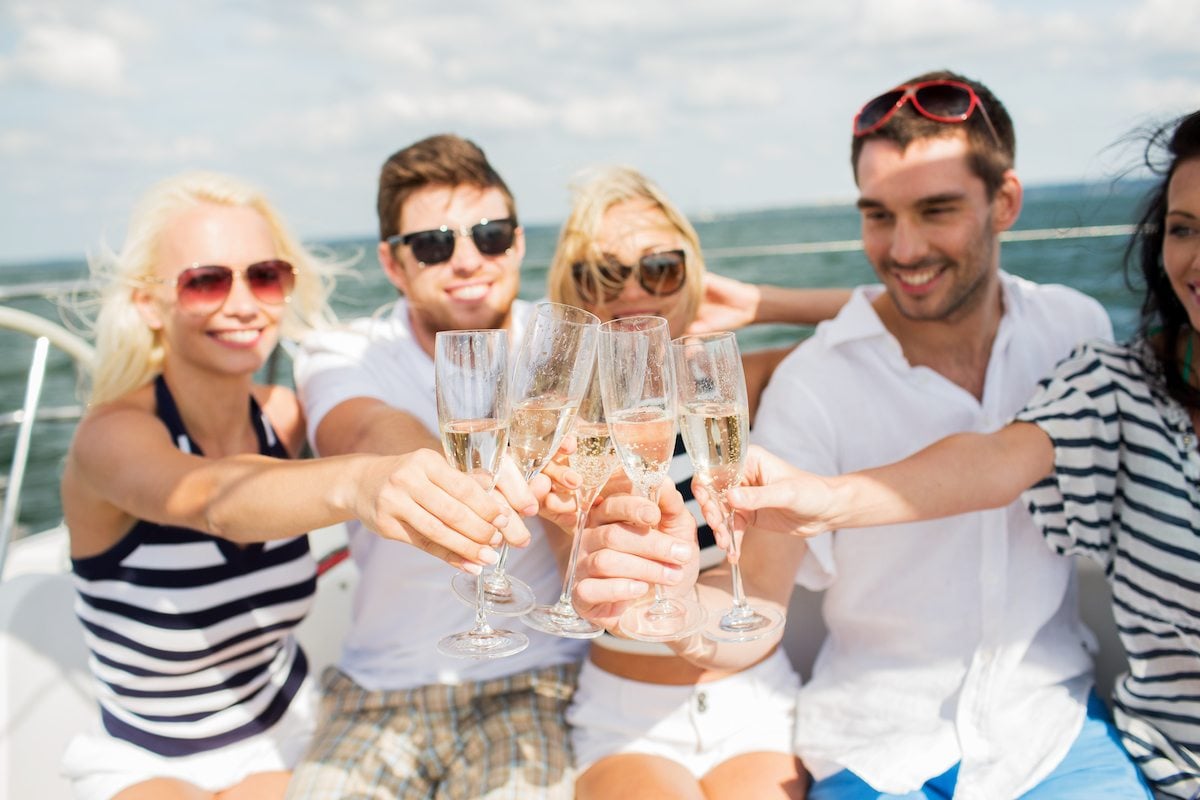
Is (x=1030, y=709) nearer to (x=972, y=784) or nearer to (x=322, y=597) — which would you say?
(x=972, y=784)

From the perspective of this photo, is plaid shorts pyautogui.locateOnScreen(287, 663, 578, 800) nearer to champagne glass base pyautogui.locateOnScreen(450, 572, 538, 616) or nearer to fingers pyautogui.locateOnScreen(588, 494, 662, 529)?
champagne glass base pyautogui.locateOnScreen(450, 572, 538, 616)

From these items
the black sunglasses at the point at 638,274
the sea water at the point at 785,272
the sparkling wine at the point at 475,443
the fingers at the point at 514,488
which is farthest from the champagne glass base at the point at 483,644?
the black sunglasses at the point at 638,274

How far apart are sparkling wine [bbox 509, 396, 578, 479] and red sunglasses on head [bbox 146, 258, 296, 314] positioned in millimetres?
1349

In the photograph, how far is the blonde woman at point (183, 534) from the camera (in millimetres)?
2469

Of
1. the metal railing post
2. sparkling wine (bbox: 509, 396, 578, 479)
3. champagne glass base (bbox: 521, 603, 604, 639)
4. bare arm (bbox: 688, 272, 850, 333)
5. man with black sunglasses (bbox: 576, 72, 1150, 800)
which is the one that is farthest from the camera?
bare arm (bbox: 688, 272, 850, 333)

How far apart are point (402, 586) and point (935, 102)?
7.66ft

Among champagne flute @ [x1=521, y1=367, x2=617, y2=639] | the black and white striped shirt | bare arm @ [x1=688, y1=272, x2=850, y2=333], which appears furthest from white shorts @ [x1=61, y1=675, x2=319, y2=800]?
the black and white striped shirt

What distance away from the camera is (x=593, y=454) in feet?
5.93

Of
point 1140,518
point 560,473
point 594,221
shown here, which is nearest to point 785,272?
point 594,221

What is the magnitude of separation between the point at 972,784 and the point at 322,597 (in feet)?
8.53

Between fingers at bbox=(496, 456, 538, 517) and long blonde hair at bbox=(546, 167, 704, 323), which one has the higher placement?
long blonde hair at bbox=(546, 167, 704, 323)

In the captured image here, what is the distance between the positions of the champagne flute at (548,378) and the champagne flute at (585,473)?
35 mm

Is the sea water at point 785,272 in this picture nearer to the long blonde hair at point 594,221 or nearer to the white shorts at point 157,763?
the long blonde hair at point 594,221

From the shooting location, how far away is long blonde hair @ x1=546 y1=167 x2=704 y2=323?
9.96 feet
